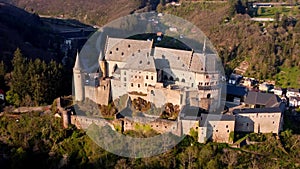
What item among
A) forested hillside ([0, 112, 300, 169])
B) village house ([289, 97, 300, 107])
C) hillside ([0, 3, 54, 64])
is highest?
hillside ([0, 3, 54, 64])

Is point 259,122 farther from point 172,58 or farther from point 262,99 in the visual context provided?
point 172,58

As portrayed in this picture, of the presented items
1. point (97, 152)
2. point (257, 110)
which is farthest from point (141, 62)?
point (257, 110)

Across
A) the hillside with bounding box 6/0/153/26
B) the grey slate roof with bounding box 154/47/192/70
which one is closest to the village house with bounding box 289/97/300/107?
the grey slate roof with bounding box 154/47/192/70

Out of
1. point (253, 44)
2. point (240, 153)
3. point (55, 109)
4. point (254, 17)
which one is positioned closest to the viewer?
point (240, 153)

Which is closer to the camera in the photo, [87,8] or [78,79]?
[78,79]

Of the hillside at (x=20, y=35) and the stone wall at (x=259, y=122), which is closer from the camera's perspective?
the stone wall at (x=259, y=122)

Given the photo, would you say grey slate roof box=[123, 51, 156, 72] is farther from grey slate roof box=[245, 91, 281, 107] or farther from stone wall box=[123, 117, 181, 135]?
grey slate roof box=[245, 91, 281, 107]

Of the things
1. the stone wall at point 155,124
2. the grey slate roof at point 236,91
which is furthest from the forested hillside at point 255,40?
the stone wall at point 155,124

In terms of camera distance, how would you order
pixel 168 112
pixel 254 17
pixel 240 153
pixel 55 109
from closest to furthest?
1. pixel 240 153
2. pixel 168 112
3. pixel 55 109
4. pixel 254 17

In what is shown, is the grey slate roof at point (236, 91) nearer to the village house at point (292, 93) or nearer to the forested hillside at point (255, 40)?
the village house at point (292, 93)

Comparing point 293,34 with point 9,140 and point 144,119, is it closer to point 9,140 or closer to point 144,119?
point 144,119

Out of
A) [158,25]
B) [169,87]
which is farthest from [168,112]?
[158,25]
